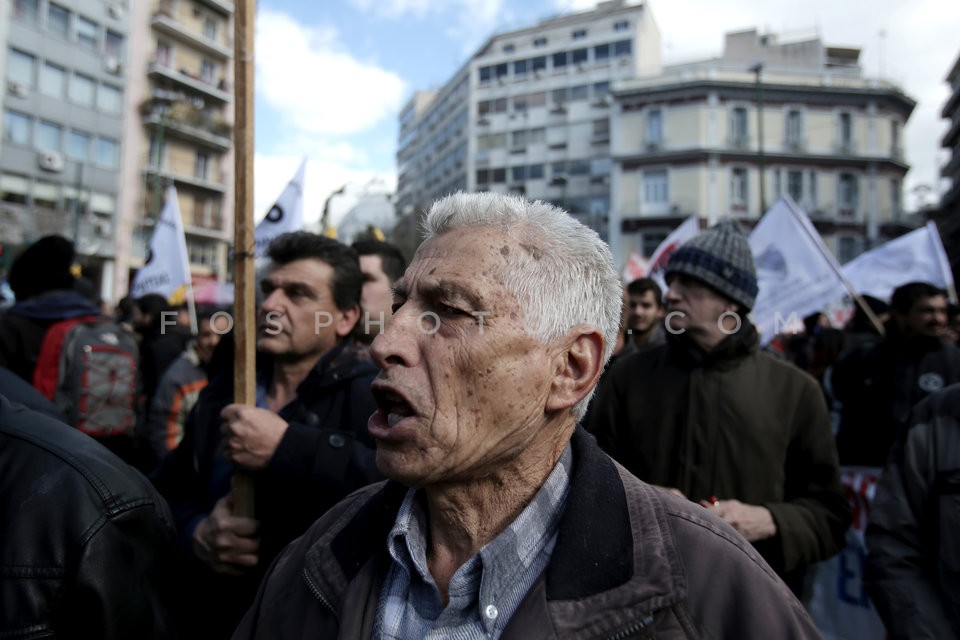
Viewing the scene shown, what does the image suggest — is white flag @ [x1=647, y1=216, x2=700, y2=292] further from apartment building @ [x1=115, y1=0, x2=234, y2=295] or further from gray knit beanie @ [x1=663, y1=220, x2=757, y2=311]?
apartment building @ [x1=115, y1=0, x2=234, y2=295]

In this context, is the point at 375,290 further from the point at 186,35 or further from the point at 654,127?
the point at 186,35

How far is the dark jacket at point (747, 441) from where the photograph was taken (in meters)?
2.55

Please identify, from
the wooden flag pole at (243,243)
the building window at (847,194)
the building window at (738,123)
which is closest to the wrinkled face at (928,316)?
the wooden flag pole at (243,243)

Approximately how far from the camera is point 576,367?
1.54 m

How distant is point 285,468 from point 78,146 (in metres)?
Answer: 39.5

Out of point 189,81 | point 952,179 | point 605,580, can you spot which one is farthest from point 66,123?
point 952,179

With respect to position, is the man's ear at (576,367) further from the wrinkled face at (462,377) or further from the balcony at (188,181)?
the balcony at (188,181)

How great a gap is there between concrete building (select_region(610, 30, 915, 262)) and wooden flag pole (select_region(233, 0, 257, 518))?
41.3 m

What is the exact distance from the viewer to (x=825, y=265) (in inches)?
238

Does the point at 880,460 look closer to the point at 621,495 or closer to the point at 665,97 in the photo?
the point at 621,495

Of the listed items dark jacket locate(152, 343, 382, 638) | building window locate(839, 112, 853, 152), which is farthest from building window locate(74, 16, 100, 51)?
building window locate(839, 112, 853, 152)

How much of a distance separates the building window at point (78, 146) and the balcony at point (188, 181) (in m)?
3.77

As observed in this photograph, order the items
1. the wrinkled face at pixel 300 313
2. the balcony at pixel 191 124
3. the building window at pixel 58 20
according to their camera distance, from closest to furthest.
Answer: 1. the wrinkled face at pixel 300 313
2. the building window at pixel 58 20
3. the balcony at pixel 191 124

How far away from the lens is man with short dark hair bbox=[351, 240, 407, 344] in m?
A: 3.93
